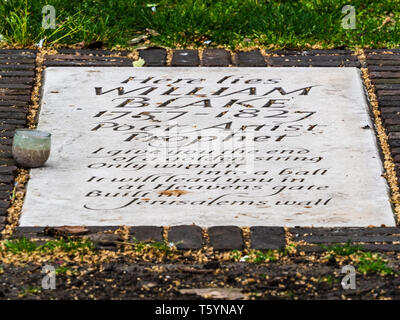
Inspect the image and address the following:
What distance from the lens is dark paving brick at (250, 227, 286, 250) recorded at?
435 centimetres

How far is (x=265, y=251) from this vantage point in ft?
14.2

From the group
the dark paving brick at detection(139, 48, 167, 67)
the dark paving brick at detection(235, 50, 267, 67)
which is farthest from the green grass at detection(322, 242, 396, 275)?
the dark paving brick at detection(139, 48, 167, 67)

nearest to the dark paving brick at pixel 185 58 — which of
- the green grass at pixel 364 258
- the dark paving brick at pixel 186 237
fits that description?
the dark paving brick at pixel 186 237

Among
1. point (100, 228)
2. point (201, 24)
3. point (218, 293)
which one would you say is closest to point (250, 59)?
point (201, 24)

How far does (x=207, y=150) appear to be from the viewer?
5094mm

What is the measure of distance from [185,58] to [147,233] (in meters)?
1.95

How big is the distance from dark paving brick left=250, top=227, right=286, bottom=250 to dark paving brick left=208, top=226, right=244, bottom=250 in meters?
0.06

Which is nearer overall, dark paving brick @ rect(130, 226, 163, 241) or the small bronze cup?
dark paving brick @ rect(130, 226, 163, 241)

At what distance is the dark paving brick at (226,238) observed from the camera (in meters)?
4.33

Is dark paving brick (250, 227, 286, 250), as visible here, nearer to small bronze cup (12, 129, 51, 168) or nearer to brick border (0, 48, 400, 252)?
brick border (0, 48, 400, 252)

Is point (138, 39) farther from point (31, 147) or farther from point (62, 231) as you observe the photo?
→ point (62, 231)

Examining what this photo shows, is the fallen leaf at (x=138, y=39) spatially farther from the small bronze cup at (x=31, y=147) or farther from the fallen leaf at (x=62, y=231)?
the fallen leaf at (x=62, y=231)

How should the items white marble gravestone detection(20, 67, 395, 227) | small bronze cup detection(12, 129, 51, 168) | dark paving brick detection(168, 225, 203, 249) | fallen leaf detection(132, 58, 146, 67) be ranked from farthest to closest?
fallen leaf detection(132, 58, 146, 67) < small bronze cup detection(12, 129, 51, 168) < white marble gravestone detection(20, 67, 395, 227) < dark paving brick detection(168, 225, 203, 249)
